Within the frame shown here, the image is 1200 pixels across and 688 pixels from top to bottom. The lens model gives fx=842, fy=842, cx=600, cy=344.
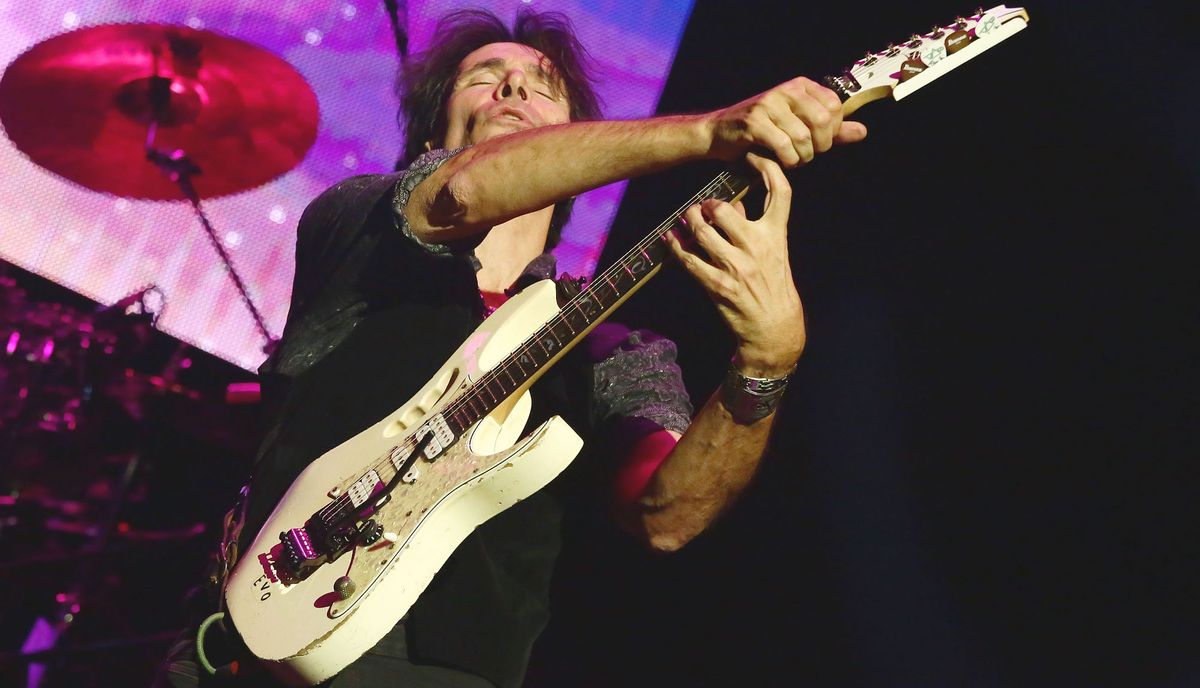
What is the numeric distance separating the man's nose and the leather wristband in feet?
4.72

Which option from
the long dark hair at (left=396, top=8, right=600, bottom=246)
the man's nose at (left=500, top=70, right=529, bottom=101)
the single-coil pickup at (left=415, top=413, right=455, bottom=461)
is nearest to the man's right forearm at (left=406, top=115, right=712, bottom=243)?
the single-coil pickup at (left=415, top=413, right=455, bottom=461)

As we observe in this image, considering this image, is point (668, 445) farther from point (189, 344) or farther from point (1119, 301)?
point (189, 344)

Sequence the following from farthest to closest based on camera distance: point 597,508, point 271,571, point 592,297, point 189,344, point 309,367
Result: point 189,344 → point 597,508 → point 309,367 → point 592,297 → point 271,571

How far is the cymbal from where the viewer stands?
2.98 m

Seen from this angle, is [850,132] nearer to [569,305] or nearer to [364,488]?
[569,305]

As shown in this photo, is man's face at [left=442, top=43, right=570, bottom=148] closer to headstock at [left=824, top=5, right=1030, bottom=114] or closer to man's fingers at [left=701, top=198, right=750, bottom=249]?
man's fingers at [left=701, top=198, right=750, bottom=249]

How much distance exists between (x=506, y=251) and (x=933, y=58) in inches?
51.4

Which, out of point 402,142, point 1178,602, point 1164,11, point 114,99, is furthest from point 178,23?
point 1178,602

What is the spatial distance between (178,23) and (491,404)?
2.23 metres

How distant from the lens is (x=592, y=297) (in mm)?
1740

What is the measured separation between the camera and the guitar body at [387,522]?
1.48 m

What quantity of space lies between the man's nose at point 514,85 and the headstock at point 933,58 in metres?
1.40

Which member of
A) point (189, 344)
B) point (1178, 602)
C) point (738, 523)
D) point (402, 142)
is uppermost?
point (189, 344)

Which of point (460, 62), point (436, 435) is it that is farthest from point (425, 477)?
point (460, 62)
